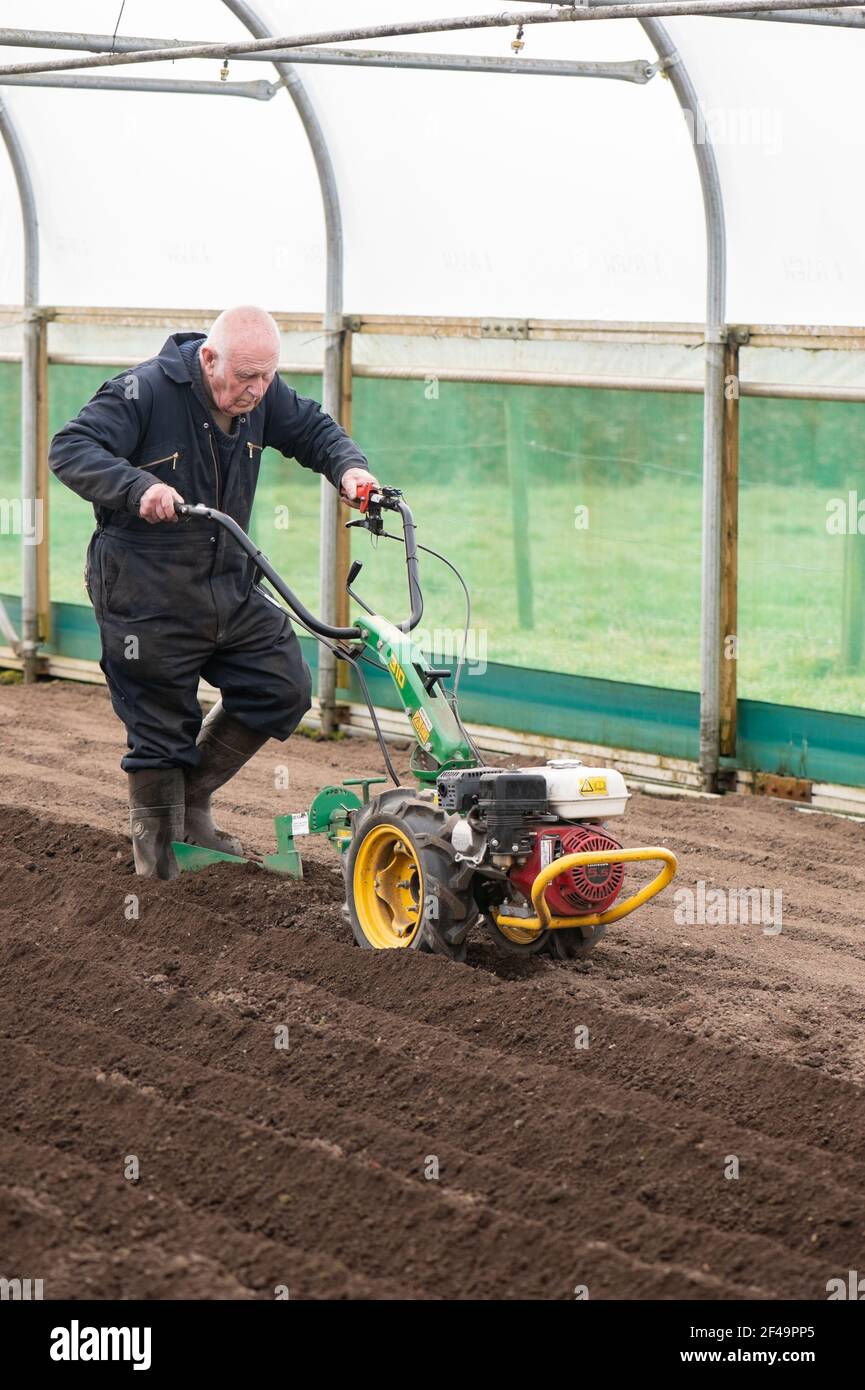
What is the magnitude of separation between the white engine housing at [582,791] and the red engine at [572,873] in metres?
0.05

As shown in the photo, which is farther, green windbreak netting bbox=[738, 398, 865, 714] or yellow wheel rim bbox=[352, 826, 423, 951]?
green windbreak netting bbox=[738, 398, 865, 714]

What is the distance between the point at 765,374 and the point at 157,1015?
13.0 ft

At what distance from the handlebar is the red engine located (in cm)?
81

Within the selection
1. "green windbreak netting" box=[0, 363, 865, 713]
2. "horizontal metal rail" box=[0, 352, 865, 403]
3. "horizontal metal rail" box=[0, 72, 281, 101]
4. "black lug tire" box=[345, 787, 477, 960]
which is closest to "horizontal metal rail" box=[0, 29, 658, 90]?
"horizontal metal rail" box=[0, 72, 281, 101]

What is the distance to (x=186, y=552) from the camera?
18.0 ft

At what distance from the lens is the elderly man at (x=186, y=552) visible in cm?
527

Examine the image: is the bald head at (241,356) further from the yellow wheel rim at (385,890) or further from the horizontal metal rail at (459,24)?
the yellow wheel rim at (385,890)

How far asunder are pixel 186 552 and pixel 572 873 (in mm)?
1672

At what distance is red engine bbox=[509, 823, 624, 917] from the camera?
463 cm

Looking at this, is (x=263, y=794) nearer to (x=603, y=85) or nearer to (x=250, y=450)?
(x=250, y=450)
